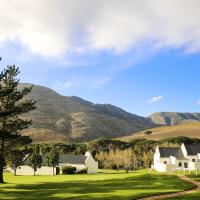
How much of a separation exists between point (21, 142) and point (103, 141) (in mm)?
108019

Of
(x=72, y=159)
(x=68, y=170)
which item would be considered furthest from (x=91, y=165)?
(x=68, y=170)

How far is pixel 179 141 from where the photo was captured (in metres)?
159

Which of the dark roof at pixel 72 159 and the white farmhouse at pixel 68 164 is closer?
the white farmhouse at pixel 68 164

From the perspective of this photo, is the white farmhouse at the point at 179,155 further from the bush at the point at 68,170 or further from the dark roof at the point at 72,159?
the dark roof at the point at 72,159

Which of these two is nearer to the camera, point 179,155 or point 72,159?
point 179,155

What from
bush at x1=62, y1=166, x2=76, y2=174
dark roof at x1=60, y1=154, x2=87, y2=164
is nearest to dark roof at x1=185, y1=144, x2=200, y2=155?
bush at x1=62, y1=166, x2=76, y2=174

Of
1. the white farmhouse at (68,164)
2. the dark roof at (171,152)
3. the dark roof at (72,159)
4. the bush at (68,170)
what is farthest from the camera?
the dark roof at (72,159)

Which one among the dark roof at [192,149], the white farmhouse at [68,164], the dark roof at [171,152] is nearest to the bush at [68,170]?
the white farmhouse at [68,164]

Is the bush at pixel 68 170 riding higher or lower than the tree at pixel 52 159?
lower

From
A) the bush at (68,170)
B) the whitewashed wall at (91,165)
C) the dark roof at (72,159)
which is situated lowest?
the bush at (68,170)

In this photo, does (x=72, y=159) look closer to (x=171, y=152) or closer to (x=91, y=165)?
(x=91, y=165)

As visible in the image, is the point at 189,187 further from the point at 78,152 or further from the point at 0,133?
the point at 78,152

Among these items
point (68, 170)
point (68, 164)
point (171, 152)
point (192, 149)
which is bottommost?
point (68, 170)

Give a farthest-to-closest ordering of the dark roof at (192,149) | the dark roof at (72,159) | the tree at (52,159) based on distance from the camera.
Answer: the dark roof at (72,159)
the tree at (52,159)
the dark roof at (192,149)
